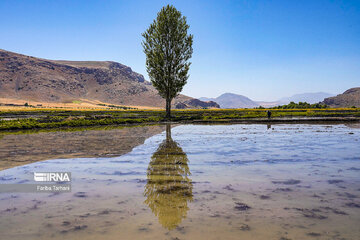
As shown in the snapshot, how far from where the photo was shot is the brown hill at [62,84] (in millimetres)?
142875

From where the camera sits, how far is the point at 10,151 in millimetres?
11852

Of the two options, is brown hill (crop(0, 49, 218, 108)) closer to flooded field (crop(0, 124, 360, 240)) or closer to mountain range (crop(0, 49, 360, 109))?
mountain range (crop(0, 49, 360, 109))

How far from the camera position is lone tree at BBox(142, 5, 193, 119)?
39688 mm

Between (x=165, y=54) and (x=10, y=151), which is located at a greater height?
(x=165, y=54)

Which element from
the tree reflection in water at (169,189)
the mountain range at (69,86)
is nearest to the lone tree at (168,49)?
the tree reflection in water at (169,189)

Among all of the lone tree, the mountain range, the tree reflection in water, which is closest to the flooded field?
the tree reflection in water

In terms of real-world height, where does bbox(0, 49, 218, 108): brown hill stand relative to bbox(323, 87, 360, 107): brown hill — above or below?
above

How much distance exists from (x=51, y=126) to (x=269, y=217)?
26.1 meters

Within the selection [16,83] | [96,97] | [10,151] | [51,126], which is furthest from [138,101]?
[10,151]

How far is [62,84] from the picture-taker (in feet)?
532

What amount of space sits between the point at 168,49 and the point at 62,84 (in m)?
142

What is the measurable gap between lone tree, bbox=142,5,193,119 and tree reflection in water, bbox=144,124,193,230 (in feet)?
104

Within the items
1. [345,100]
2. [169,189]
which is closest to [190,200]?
[169,189]

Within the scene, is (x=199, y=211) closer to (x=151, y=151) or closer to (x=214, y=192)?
(x=214, y=192)
